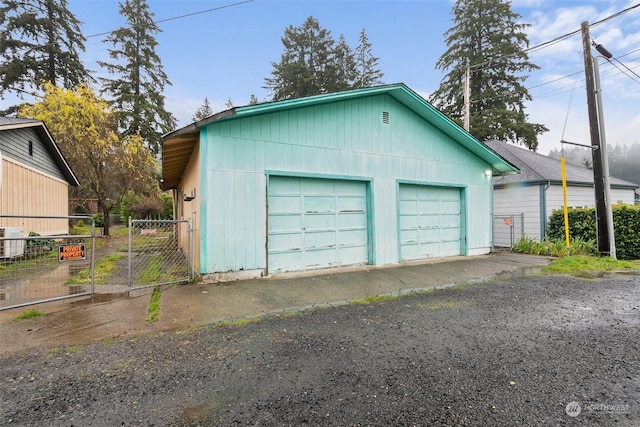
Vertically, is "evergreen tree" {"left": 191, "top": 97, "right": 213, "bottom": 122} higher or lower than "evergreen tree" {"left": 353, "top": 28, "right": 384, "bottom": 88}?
higher

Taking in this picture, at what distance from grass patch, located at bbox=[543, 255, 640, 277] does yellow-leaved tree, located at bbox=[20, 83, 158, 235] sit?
1992cm

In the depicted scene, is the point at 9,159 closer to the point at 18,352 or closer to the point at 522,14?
the point at 18,352

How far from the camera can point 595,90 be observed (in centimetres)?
951

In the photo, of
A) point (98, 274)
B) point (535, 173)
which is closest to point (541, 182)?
point (535, 173)

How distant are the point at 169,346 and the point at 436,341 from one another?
9.32 ft

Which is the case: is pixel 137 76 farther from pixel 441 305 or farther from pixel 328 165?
pixel 441 305

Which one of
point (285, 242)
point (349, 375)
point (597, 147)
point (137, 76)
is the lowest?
point (349, 375)

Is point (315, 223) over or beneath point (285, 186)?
beneath

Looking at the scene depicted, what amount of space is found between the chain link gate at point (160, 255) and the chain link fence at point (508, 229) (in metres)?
12.1

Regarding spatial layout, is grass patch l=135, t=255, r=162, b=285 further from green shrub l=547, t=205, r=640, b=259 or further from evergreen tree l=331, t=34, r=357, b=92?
evergreen tree l=331, t=34, r=357, b=92

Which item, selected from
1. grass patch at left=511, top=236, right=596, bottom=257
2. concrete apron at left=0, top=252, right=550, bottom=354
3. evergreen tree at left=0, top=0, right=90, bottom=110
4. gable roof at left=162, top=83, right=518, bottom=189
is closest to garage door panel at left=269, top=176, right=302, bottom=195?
gable roof at left=162, top=83, right=518, bottom=189

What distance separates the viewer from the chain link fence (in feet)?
42.8

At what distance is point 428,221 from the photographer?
9.36m

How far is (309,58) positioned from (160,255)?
1134 inches
